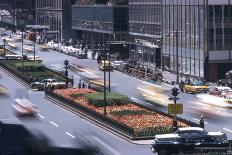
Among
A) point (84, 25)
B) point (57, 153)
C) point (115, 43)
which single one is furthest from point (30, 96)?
point (84, 25)

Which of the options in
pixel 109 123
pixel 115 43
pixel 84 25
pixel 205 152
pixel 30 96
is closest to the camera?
pixel 205 152

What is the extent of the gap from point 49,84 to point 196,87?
581 inches

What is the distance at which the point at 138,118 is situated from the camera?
4966 cm

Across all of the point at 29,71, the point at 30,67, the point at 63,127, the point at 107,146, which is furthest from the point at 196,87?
the point at 107,146

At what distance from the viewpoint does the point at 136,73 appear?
87.7 m

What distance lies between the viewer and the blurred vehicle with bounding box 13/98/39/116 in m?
57.4

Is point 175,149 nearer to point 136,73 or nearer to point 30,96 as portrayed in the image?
point 30,96

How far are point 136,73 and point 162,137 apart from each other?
47.6 m

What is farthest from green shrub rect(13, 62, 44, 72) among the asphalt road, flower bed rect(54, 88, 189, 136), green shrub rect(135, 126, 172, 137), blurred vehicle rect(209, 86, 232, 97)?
green shrub rect(135, 126, 172, 137)

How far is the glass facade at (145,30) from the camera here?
318ft

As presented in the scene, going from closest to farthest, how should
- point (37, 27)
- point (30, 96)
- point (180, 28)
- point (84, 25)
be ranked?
point (30, 96) → point (180, 28) → point (84, 25) → point (37, 27)


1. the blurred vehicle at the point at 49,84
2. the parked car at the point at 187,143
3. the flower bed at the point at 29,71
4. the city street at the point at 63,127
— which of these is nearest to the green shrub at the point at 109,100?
the city street at the point at 63,127

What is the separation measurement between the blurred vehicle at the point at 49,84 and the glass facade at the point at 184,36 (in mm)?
16646

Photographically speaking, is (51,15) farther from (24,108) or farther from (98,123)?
(98,123)
